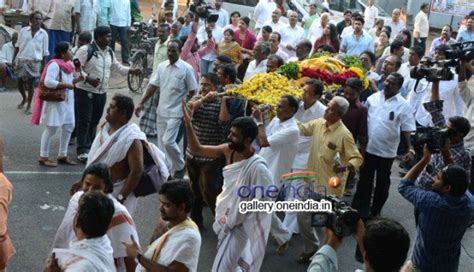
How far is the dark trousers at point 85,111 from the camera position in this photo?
9.34 metres

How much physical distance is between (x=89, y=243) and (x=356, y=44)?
10302 mm

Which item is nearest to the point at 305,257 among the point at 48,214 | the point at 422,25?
the point at 48,214

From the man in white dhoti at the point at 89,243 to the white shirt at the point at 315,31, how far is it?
35.5 ft

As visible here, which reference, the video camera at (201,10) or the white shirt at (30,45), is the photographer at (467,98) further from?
the white shirt at (30,45)

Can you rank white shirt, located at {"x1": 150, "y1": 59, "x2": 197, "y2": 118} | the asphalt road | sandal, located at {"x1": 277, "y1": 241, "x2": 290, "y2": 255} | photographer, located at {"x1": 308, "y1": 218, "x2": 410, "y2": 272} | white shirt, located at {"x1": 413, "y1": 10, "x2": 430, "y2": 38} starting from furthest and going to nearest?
white shirt, located at {"x1": 413, "y1": 10, "x2": 430, "y2": 38} → white shirt, located at {"x1": 150, "y1": 59, "x2": 197, "y2": 118} → sandal, located at {"x1": 277, "y1": 241, "x2": 290, "y2": 255} → the asphalt road → photographer, located at {"x1": 308, "y1": 218, "x2": 410, "y2": 272}

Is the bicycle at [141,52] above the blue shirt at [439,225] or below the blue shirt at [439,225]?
below

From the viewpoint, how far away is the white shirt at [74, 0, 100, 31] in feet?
47.9

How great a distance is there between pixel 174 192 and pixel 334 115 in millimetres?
2984

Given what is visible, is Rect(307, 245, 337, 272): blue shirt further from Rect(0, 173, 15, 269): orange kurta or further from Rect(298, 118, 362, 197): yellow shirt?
Rect(298, 118, 362, 197): yellow shirt

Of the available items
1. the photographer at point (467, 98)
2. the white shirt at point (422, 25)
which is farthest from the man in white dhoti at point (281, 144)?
the white shirt at point (422, 25)

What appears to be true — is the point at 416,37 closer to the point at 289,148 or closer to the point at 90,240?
the point at 289,148

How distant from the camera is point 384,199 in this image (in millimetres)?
8367

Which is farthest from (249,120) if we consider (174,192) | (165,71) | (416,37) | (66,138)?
(416,37)

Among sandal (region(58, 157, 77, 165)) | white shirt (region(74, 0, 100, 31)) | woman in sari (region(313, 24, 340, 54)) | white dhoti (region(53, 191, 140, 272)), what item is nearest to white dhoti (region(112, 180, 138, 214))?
white dhoti (region(53, 191, 140, 272))
